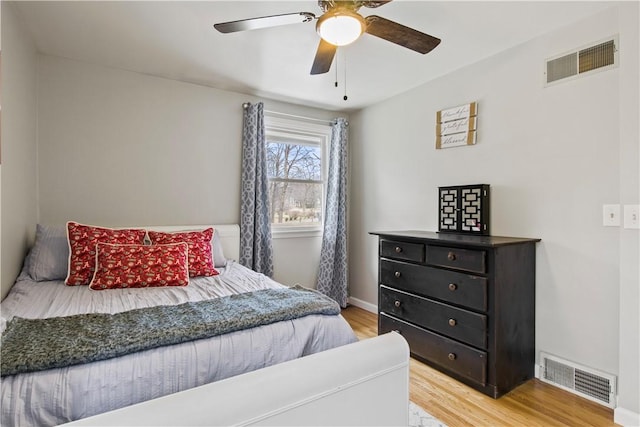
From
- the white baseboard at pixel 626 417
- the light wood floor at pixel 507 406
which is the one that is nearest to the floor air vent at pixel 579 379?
the light wood floor at pixel 507 406

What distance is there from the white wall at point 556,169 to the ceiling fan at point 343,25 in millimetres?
1022

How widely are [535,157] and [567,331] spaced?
1.18 metres

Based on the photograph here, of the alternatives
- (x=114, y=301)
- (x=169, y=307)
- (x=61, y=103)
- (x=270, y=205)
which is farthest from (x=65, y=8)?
(x=270, y=205)

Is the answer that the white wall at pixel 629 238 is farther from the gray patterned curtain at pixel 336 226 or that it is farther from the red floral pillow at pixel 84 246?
the red floral pillow at pixel 84 246

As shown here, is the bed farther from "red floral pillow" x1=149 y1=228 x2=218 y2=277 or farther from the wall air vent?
the wall air vent

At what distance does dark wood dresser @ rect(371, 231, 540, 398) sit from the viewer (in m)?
2.10

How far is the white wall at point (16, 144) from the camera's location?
6.09ft

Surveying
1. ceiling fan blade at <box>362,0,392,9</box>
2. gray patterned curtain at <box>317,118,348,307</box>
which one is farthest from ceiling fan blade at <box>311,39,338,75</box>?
gray patterned curtain at <box>317,118,348,307</box>

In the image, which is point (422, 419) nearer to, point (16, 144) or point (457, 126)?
point (457, 126)

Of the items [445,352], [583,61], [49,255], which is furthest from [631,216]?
[49,255]

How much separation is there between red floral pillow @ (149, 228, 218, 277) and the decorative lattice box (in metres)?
1.92

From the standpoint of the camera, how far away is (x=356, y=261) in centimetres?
409

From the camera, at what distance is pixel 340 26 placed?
158 cm

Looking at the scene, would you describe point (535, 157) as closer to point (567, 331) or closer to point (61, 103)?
point (567, 331)
